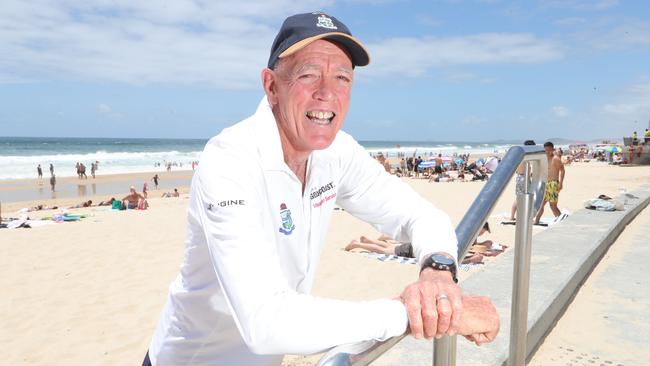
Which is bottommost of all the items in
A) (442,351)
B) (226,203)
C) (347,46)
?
(442,351)

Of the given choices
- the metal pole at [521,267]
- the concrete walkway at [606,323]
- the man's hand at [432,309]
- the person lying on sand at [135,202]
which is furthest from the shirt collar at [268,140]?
the person lying on sand at [135,202]

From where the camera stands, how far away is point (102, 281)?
7.32 m

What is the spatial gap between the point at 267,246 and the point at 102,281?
23.1ft

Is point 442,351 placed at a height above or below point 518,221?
below

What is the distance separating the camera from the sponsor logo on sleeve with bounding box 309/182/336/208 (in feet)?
5.29

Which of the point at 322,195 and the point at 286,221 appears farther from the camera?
the point at 322,195

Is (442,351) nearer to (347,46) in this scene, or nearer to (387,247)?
(347,46)

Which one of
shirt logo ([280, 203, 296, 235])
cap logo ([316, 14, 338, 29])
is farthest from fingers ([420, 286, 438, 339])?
cap logo ([316, 14, 338, 29])

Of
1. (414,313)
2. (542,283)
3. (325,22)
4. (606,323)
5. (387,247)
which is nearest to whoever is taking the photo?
(414,313)

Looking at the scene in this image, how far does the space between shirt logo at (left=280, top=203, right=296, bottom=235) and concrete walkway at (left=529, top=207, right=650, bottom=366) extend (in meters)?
1.92

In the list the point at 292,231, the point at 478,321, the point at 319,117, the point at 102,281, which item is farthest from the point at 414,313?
the point at 102,281

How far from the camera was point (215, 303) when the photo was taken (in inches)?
58.5

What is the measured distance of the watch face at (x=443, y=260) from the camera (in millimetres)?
1482

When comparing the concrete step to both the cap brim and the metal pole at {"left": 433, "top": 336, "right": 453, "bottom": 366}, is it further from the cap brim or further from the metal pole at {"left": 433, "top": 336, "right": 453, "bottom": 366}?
the cap brim
